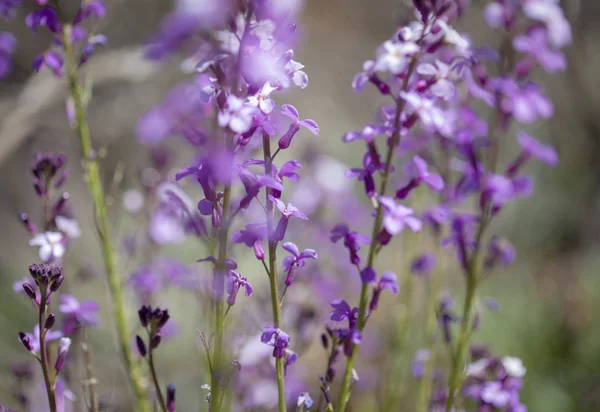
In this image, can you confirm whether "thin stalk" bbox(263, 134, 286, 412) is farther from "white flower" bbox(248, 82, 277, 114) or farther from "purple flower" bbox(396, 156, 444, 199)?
"purple flower" bbox(396, 156, 444, 199)

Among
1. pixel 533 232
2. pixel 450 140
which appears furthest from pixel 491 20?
pixel 533 232

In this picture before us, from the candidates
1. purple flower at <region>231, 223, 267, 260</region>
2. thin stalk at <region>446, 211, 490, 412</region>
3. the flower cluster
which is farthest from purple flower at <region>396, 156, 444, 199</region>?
thin stalk at <region>446, 211, 490, 412</region>

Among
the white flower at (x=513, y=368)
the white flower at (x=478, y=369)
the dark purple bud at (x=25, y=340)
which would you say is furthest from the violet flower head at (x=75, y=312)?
the white flower at (x=513, y=368)

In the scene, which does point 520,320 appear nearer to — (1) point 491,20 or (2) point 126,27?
(1) point 491,20

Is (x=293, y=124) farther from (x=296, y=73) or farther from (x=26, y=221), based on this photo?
(x=26, y=221)

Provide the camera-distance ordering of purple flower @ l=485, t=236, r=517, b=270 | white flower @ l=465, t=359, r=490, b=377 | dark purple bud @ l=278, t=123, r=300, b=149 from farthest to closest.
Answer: purple flower @ l=485, t=236, r=517, b=270, white flower @ l=465, t=359, r=490, b=377, dark purple bud @ l=278, t=123, r=300, b=149
